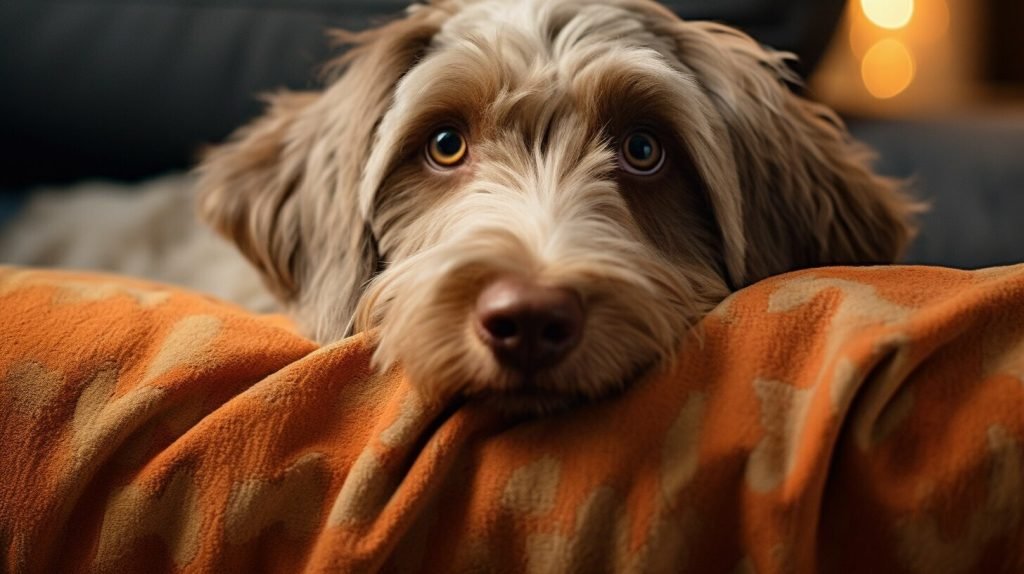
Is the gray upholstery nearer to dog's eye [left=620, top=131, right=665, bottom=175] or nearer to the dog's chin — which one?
dog's eye [left=620, top=131, right=665, bottom=175]

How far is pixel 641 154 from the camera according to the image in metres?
1.68

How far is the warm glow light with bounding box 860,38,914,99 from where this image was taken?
5879mm

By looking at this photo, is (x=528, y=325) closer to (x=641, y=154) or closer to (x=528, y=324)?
(x=528, y=324)

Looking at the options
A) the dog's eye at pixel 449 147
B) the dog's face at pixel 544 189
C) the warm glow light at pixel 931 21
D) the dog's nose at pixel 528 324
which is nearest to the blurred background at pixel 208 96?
the dog's face at pixel 544 189

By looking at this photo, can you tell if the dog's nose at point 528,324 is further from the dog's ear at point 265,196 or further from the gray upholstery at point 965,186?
the gray upholstery at point 965,186

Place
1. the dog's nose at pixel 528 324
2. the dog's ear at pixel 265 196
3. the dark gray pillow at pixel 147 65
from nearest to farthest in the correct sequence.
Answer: the dog's nose at pixel 528 324 → the dog's ear at pixel 265 196 → the dark gray pillow at pixel 147 65

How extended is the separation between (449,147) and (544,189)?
9.5 inches

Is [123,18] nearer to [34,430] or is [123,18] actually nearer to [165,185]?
[165,185]

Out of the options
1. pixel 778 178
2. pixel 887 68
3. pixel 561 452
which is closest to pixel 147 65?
pixel 778 178

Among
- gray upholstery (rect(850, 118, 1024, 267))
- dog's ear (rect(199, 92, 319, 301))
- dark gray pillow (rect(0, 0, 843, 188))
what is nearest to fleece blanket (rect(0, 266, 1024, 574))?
dog's ear (rect(199, 92, 319, 301))

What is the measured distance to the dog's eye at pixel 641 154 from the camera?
167 cm

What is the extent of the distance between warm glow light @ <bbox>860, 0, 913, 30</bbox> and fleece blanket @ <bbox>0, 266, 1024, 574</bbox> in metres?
5.24

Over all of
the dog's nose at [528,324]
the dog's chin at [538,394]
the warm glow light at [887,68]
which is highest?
the dog's nose at [528,324]

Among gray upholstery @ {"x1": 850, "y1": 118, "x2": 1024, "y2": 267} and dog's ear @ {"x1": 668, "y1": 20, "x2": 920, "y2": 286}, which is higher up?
dog's ear @ {"x1": 668, "y1": 20, "x2": 920, "y2": 286}
